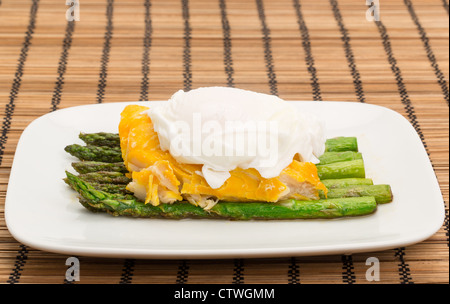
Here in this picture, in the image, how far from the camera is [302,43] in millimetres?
8062

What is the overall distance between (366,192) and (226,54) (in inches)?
121

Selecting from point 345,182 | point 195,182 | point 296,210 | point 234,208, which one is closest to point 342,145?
point 345,182

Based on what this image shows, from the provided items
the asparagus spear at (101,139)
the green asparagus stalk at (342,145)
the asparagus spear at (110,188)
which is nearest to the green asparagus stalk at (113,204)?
the asparagus spear at (110,188)

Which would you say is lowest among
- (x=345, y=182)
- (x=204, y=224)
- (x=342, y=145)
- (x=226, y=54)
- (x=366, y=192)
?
(x=204, y=224)

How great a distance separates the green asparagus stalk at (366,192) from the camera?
17.3 ft

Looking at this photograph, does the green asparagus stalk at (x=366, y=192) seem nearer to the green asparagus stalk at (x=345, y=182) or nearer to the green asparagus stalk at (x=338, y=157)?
the green asparagus stalk at (x=345, y=182)

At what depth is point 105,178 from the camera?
5.45m

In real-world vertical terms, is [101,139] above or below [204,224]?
above

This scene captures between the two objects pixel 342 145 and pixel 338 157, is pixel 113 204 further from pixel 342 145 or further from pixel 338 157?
pixel 342 145

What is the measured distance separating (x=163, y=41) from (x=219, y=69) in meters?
0.85

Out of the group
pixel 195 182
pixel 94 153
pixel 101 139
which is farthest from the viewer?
pixel 101 139

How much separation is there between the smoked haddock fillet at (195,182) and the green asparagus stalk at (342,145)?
24.3 inches

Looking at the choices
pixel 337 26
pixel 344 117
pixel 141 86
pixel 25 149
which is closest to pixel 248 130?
pixel 344 117

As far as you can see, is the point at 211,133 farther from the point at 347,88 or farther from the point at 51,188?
the point at 347,88
